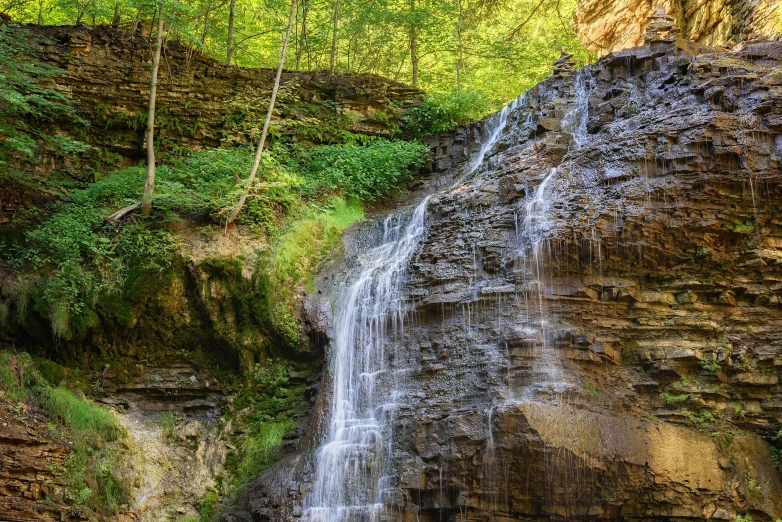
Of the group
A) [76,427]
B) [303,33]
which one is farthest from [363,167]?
[76,427]

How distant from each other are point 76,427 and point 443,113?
419 inches

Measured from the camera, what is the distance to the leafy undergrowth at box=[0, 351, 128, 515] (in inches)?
363

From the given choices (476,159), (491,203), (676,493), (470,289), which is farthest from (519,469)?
(476,159)

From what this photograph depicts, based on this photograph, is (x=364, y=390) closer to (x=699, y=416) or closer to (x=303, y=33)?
(x=699, y=416)

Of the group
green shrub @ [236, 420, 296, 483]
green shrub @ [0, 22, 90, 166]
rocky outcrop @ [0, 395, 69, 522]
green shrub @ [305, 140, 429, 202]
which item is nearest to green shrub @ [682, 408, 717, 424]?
green shrub @ [236, 420, 296, 483]

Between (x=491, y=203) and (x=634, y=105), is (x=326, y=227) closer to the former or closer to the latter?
(x=491, y=203)

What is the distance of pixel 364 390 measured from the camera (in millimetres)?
9758

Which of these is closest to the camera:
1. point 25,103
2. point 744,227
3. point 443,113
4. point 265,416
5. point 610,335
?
point 610,335

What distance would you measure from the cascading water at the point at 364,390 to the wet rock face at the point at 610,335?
19 cm

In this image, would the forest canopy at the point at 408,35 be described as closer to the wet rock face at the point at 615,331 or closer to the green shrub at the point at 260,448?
the wet rock face at the point at 615,331

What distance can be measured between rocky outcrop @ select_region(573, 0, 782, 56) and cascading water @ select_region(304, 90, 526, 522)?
359 inches

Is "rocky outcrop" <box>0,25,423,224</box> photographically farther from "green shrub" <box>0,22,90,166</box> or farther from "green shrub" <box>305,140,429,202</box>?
"green shrub" <box>305,140,429,202</box>

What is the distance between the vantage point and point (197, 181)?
505 inches

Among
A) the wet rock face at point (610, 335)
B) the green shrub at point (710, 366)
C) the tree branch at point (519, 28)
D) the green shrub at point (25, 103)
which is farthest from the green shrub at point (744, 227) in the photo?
the tree branch at point (519, 28)
